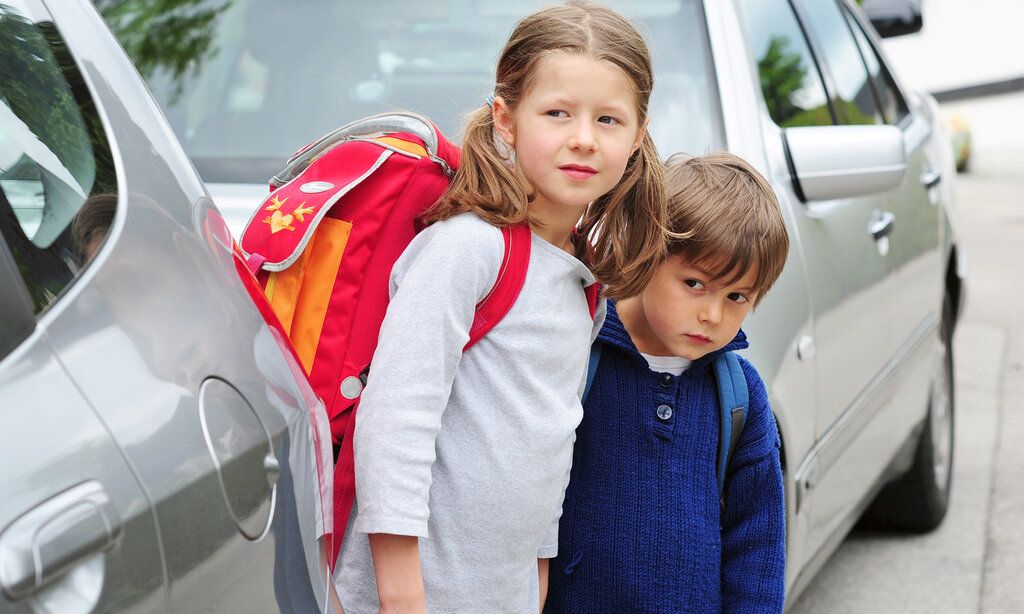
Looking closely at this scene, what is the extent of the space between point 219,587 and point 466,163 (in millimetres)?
723

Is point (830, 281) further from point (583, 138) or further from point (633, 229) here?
point (583, 138)

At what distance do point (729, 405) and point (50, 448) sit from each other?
120cm

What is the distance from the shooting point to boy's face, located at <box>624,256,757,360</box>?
1.91 m

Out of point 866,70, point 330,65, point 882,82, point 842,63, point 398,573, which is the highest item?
point 330,65

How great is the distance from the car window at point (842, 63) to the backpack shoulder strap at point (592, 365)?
1938 mm

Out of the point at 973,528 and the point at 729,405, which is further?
the point at 973,528

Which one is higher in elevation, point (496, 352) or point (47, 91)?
point (47, 91)

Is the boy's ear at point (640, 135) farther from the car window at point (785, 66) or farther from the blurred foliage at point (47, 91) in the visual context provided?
the car window at point (785, 66)

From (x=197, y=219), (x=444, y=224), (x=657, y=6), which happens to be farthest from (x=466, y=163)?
(x=657, y=6)

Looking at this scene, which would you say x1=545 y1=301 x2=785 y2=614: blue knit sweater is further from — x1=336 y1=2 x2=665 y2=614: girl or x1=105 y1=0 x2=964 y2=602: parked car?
x1=105 y1=0 x2=964 y2=602: parked car

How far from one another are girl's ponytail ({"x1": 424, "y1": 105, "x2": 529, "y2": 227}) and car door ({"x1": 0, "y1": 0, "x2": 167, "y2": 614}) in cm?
52

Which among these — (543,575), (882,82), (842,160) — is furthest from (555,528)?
(882,82)

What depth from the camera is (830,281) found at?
9.50 ft

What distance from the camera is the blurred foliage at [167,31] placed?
116 inches
